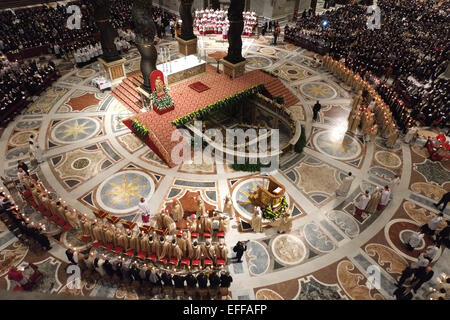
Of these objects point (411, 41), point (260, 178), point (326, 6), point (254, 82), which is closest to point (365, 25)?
point (411, 41)

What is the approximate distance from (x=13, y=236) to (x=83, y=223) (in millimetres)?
2805

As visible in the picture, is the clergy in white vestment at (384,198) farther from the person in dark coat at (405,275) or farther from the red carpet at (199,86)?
the red carpet at (199,86)

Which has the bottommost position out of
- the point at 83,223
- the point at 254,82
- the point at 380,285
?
the point at 380,285

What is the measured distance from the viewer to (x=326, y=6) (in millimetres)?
36625

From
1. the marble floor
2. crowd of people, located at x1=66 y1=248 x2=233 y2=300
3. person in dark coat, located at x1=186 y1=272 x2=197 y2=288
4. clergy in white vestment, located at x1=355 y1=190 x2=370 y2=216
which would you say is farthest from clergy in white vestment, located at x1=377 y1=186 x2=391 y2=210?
person in dark coat, located at x1=186 y1=272 x2=197 y2=288

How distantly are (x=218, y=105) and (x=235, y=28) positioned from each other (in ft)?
16.4

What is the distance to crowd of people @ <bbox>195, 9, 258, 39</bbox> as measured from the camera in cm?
2647

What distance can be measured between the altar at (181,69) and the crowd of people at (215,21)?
365 inches

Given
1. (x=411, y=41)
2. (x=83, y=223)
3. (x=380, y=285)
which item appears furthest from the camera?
(x=411, y=41)

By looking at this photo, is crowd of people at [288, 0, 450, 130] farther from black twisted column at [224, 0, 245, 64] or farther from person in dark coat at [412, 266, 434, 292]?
person in dark coat at [412, 266, 434, 292]

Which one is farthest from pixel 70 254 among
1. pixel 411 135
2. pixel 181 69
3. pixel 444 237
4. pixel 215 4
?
pixel 215 4

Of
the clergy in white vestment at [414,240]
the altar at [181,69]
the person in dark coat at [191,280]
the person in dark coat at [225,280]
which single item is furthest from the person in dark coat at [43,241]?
the clergy in white vestment at [414,240]

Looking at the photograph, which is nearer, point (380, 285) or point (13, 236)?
point (380, 285)

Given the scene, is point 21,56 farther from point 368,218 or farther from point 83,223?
point 368,218
